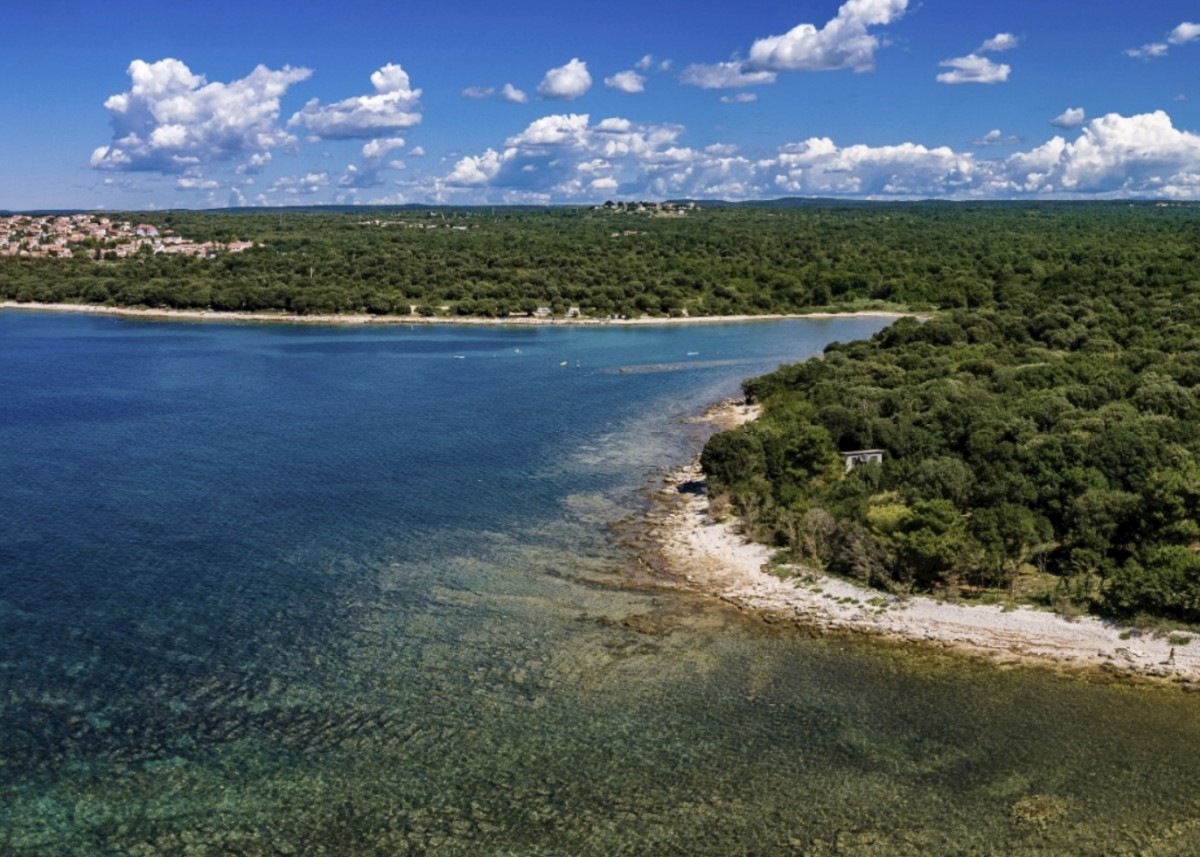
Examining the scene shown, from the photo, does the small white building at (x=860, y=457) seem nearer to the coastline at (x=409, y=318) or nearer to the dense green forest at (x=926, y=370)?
the dense green forest at (x=926, y=370)

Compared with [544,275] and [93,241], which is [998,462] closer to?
[544,275]

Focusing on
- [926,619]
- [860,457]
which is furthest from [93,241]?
[926,619]

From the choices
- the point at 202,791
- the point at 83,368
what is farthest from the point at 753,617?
the point at 83,368

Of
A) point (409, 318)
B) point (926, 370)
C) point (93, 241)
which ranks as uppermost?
point (93, 241)

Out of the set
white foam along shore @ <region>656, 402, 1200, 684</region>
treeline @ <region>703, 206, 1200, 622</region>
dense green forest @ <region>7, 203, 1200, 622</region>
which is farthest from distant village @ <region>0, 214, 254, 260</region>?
white foam along shore @ <region>656, 402, 1200, 684</region>

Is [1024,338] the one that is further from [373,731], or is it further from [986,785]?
[373,731]

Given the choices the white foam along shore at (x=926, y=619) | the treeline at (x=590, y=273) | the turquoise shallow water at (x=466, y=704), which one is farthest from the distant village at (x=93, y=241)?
the white foam along shore at (x=926, y=619)
